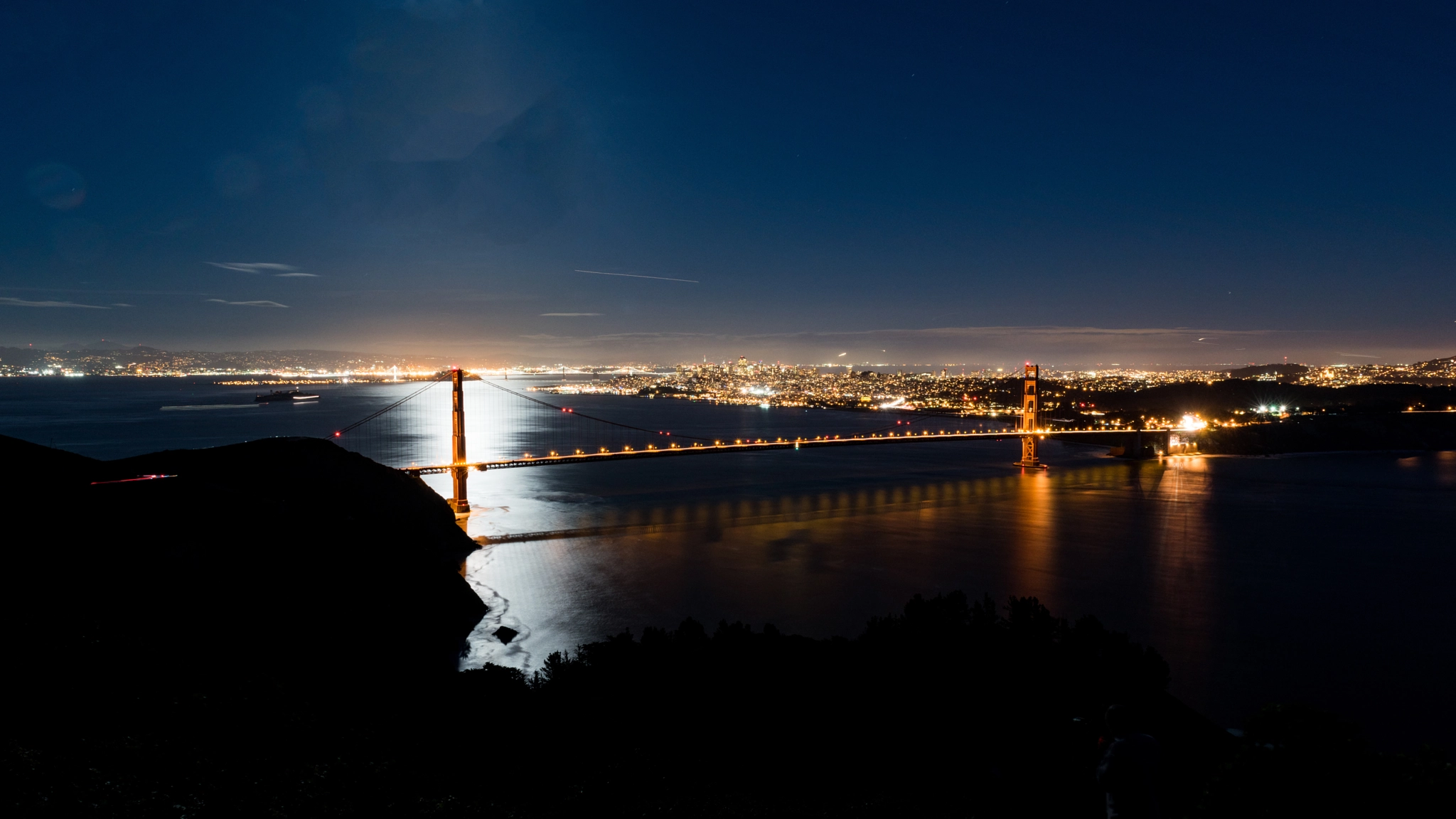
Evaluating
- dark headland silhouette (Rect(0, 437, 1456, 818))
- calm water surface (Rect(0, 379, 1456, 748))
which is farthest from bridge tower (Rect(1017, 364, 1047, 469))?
dark headland silhouette (Rect(0, 437, 1456, 818))

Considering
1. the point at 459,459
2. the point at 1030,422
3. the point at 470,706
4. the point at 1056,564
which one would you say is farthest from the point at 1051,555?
the point at 1030,422

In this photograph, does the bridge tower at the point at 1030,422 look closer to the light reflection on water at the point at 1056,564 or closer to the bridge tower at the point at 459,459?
the light reflection on water at the point at 1056,564

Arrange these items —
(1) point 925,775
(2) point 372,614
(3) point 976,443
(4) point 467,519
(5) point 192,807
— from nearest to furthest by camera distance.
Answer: (5) point 192,807 < (1) point 925,775 < (2) point 372,614 < (4) point 467,519 < (3) point 976,443

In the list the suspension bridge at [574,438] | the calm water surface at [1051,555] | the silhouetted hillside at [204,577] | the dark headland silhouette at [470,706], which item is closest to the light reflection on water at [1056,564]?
the calm water surface at [1051,555]

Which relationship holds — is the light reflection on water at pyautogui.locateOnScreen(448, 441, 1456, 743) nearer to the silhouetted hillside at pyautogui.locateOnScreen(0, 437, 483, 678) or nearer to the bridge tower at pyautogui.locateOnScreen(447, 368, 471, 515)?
the bridge tower at pyautogui.locateOnScreen(447, 368, 471, 515)

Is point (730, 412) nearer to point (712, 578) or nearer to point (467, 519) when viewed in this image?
point (467, 519)

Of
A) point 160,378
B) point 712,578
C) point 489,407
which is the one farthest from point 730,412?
point 160,378
